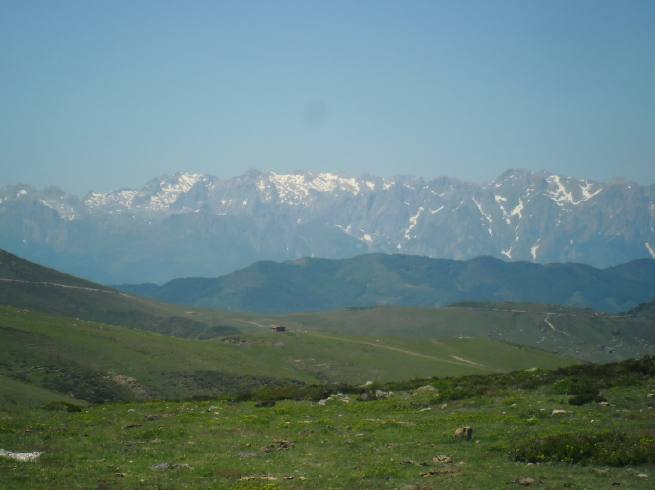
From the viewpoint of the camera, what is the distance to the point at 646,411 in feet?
102

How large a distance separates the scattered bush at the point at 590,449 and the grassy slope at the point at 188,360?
7723 cm

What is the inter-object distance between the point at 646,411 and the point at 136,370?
88636 millimetres

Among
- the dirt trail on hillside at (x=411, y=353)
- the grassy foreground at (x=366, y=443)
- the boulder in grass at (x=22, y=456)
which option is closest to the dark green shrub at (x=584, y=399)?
the grassy foreground at (x=366, y=443)

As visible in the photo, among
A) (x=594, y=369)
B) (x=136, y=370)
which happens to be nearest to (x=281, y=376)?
(x=136, y=370)

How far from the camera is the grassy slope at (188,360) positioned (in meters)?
98.1

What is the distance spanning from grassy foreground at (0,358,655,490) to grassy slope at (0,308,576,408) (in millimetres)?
60144

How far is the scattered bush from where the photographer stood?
22.9 meters

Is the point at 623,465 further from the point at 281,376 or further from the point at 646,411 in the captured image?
the point at 281,376

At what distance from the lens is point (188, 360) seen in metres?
Answer: 122

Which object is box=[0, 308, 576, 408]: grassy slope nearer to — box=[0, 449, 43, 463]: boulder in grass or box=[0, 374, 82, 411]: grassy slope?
box=[0, 374, 82, 411]: grassy slope

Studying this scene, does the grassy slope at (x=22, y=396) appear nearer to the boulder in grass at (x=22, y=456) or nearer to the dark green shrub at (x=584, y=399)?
the boulder in grass at (x=22, y=456)

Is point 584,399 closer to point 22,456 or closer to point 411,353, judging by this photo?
point 22,456

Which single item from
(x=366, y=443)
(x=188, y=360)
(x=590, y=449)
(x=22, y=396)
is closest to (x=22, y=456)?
(x=366, y=443)

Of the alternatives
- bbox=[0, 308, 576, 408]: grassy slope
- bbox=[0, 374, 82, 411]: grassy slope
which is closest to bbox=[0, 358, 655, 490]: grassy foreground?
bbox=[0, 374, 82, 411]: grassy slope
